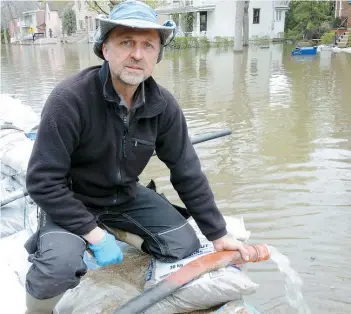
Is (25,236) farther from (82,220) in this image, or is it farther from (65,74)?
(65,74)

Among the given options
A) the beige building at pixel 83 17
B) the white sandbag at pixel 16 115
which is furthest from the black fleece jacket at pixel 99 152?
the beige building at pixel 83 17

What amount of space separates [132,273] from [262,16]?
34.3m

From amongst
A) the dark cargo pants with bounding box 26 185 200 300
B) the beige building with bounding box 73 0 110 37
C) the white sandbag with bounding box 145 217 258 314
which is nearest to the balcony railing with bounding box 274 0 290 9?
the beige building with bounding box 73 0 110 37

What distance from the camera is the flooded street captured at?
9.84 feet

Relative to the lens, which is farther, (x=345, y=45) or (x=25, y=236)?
(x=345, y=45)

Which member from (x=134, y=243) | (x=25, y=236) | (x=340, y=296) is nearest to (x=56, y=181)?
(x=134, y=243)

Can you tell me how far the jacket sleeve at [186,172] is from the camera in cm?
235

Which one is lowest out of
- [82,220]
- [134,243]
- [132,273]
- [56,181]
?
[132,273]

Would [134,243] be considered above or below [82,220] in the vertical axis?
below

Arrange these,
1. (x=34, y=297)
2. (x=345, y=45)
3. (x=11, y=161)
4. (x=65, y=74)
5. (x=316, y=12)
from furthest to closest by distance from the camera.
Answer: (x=316, y=12)
(x=345, y=45)
(x=65, y=74)
(x=11, y=161)
(x=34, y=297)

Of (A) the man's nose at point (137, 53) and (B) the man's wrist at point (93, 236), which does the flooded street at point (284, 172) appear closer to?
(B) the man's wrist at point (93, 236)

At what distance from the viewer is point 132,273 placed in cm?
262

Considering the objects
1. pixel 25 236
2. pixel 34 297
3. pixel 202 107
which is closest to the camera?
pixel 34 297

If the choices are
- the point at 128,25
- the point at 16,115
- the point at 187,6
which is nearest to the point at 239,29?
the point at 187,6
